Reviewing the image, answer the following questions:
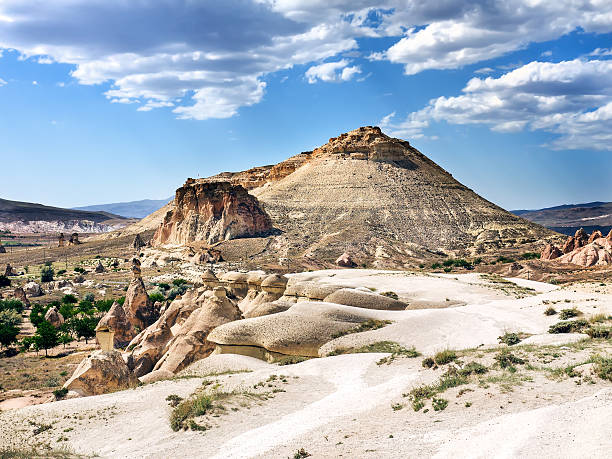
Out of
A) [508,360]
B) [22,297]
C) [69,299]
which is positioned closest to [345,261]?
[69,299]

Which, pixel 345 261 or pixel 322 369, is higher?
pixel 345 261

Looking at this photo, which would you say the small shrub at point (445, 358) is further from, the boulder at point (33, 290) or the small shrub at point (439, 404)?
the boulder at point (33, 290)

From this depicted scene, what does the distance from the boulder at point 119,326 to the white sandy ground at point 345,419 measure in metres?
11.5

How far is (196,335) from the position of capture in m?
18.6

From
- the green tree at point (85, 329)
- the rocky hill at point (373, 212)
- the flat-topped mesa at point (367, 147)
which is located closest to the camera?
the green tree at point (85, 329)

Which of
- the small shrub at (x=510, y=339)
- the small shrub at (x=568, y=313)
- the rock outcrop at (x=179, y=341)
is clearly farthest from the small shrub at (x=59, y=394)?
the small shrub at (x=568, y=313)

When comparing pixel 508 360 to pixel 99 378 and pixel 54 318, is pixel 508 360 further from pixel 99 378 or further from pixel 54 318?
pixel 54 318

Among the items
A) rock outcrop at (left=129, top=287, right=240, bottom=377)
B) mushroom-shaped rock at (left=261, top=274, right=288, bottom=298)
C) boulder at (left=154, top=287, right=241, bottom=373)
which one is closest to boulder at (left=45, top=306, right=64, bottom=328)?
rock outcrop at (left=129, top=287, right=240, bottom=377)

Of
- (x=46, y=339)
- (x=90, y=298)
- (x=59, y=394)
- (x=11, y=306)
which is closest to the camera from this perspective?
(x=59, y=394)

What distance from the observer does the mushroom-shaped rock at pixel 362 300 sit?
71.9ft

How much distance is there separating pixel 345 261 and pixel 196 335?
34369mm

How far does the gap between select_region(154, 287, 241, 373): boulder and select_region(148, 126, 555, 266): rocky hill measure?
34219 millimetres

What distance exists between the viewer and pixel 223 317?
19.2 meters

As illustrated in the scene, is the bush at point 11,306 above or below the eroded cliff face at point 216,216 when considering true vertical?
below
